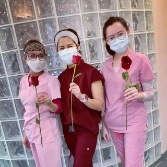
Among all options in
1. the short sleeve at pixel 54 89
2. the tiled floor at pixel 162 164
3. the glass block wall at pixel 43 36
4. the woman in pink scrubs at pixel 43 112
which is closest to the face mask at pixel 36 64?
the woman in pink scrubs at pixel 43 112

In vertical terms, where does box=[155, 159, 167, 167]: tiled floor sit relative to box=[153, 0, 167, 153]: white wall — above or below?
below

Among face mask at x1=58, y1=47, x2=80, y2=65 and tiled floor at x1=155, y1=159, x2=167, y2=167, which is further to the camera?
tiled floor at x1=155, y1=159, x2=167, y2=167

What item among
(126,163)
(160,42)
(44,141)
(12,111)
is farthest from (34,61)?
(160,42)

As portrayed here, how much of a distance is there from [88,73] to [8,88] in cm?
72

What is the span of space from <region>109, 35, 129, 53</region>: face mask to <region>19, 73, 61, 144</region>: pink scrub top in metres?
0.38

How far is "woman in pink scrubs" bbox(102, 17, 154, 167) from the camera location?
132 centimetres

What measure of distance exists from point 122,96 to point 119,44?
0.29m

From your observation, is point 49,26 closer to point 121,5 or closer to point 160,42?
point 121,5

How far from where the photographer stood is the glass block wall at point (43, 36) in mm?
1674

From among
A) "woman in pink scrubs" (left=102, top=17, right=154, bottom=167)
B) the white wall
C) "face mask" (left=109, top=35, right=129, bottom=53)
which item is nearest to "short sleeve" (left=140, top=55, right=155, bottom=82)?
"woman in pink scrubs" (left=102, top=17, right=154, bottom=167)

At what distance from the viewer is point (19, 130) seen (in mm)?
1860

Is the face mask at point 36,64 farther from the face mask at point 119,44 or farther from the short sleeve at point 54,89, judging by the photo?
the face mask at point 119,44

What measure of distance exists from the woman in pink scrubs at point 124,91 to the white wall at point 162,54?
908 mm

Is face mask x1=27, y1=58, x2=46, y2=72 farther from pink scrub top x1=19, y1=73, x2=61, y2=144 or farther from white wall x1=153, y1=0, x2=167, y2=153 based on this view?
white wall x1=153, y1=0, x2=167, y2=153
